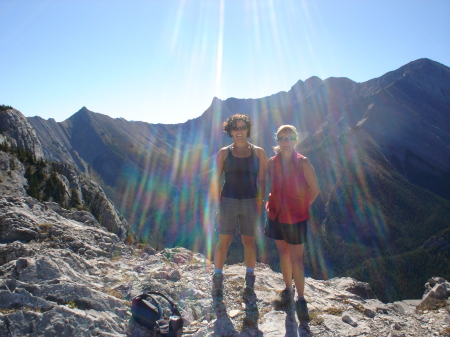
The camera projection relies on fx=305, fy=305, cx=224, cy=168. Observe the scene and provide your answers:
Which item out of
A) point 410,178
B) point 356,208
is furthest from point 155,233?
point 410,178

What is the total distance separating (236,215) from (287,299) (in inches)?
70.3

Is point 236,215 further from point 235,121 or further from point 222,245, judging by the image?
point 235,121

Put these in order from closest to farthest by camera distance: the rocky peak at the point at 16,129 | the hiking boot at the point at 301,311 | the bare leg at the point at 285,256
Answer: the hiking boot at the point at 301,311
the bare leg at the point at 285,256
the rocky peak at the point at 16,129

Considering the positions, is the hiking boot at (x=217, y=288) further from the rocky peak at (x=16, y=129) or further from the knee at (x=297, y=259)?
the rocky peak at (x=16, y=129)

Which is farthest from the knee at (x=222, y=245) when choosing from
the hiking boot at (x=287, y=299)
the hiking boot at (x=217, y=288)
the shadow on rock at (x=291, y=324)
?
the shadow on rock at (x=291, y=324)

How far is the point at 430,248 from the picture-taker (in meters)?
115

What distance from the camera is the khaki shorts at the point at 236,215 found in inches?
218

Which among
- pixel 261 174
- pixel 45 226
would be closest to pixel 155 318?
pixel 261 174

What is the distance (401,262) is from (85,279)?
129m

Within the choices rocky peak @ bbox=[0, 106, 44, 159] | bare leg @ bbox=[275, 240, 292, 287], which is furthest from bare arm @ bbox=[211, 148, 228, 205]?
rocky peak @ bbox=[0, 106, 44, 159]

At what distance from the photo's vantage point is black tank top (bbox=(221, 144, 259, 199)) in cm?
541

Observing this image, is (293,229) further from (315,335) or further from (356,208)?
(356,208)

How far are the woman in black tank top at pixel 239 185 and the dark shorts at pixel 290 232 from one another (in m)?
0.41

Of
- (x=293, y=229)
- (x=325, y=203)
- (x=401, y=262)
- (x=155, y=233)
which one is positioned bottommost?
(x=293, y=229)
